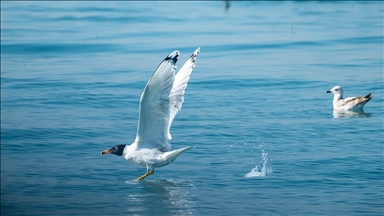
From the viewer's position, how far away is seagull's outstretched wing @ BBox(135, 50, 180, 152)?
9281 mm

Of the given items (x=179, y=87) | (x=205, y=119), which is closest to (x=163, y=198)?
(x=179, y=87)

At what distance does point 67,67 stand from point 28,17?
10.8 m

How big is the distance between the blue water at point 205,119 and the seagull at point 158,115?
45 centimetres

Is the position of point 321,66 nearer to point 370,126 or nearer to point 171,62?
point 370,126

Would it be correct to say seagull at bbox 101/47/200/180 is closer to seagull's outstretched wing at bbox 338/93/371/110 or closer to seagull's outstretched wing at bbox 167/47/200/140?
seagull's outstretched wing at bbox 167/47/200/140

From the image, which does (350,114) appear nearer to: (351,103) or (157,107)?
(351,103)

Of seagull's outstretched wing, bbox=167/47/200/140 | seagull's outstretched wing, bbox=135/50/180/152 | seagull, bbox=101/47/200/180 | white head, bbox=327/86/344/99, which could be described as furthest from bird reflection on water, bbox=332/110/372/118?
seagull's outstretched wing, bbox=135/50/180/152

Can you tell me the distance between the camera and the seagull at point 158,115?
9315mm

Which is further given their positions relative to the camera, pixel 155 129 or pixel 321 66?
pixel 321 66

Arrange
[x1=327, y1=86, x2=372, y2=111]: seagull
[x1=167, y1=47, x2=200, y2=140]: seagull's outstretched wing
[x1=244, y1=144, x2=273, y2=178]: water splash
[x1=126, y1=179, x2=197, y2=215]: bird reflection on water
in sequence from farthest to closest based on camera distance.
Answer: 1. [x1=327, y1=86, x2=372, y2=111]: seagull
2. [x1=244, y1=144, x2=273, y2=178]: water splash
3. [x1=167, y1=47, x2=200, y2=140]: seagull's outstretched wing
4. [x1=126, y1=179, x2=197, y2=215]: bird reflection on water

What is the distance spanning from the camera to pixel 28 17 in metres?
30.0

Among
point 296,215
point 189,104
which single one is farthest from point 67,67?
point 296,215

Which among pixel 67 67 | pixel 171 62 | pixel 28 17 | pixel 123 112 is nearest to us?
pixel 171 62

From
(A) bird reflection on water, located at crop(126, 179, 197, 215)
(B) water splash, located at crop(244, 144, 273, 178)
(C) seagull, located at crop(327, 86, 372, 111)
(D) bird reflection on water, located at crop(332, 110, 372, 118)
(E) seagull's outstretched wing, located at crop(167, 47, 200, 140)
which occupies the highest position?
(E) seagull's outstretched wing, located at crop(167, 47, 200, 140)
